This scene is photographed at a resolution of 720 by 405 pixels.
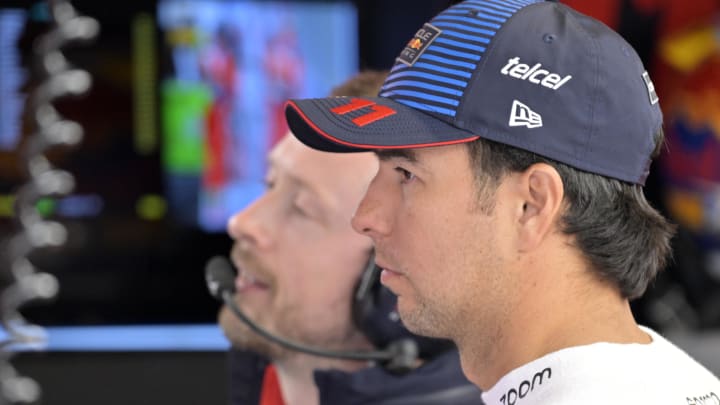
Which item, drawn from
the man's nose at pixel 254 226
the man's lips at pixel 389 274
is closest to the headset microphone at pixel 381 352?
the man's nose at pixel 254 226

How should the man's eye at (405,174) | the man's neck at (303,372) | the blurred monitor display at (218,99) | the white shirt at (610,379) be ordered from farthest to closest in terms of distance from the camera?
the blurred monitor display at (218,99)
the man's neck at (303,372)
the man's eye at (405,174)
the white shirt at (610,379)

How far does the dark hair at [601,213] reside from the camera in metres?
0.89

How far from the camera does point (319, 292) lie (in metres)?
1.37

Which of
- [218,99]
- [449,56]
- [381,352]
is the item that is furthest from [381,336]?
[218,99]

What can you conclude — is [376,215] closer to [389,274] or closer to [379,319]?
[389,274]

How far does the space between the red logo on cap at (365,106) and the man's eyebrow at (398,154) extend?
0.09 feet

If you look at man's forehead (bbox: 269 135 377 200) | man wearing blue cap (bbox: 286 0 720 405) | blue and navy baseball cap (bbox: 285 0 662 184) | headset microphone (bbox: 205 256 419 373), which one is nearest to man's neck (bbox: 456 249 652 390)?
man wearing blue cap (bbox: 286 0 720 405)

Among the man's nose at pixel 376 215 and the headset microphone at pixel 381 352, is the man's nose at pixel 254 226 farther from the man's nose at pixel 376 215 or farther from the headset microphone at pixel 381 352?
the man's nose at pixel 376 215

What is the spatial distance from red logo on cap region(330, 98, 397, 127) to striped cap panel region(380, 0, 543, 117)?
0.02 m

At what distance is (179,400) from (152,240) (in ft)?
1.58

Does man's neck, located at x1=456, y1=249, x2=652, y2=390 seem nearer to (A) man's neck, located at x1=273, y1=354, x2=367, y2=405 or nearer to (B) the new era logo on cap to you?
(B) the new era logo on cap

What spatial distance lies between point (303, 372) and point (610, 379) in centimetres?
64

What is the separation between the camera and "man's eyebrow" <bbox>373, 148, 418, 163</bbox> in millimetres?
921

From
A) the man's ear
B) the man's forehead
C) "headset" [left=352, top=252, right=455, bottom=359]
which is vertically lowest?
"headset" [left=352, top=252, right=455, bottom=359]
